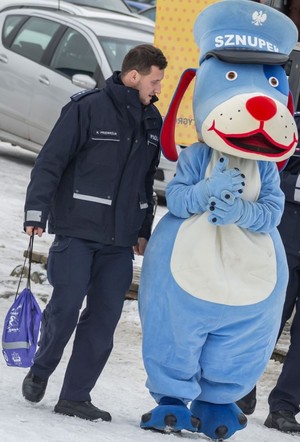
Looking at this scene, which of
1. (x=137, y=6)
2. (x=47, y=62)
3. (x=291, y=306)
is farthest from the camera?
(x=137, y=6)

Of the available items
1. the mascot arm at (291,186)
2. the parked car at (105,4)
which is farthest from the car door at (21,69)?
the mascot arm at (291,186)

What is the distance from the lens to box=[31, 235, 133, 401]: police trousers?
5.79 metres

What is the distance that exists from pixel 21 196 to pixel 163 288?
238 inches

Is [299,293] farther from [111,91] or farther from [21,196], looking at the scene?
[21,196]

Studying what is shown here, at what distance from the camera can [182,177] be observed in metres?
5.70

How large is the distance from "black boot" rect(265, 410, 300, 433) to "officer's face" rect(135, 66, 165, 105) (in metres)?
1.69

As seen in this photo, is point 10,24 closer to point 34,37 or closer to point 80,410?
point 34,37

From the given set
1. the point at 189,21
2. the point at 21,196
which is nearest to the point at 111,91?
the point at 189,21

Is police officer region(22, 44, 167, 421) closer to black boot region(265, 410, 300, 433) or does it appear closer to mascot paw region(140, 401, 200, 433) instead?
mascot paw region(140, 401, 200, 433)

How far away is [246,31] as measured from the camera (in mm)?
5773

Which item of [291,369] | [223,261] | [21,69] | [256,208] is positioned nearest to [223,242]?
[223,261]

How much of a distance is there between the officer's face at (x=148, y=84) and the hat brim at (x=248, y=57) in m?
0.30

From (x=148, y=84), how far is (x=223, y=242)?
2.75ft

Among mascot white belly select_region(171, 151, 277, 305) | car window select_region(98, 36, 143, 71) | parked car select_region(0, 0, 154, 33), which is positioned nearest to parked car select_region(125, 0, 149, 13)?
parked car select_region(0, 0, 154, 33)
